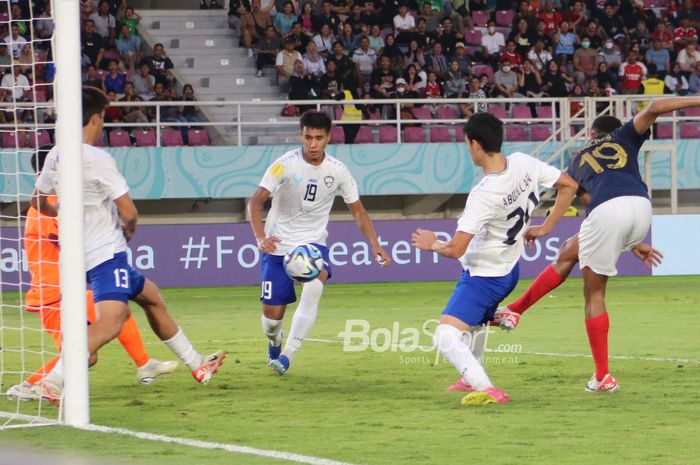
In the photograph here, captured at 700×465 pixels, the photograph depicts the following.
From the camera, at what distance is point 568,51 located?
2648 centimetres

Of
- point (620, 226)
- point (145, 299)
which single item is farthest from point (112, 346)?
point (620, 226)

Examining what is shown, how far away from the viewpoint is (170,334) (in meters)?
8.71

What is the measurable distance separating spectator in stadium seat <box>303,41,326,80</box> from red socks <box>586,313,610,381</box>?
16187 mm

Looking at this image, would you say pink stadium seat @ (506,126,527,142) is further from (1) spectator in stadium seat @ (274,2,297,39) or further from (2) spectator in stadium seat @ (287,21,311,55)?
(1) spectator in stadium seat @ (274,2,297,39)

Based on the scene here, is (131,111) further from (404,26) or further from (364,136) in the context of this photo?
(404,26)

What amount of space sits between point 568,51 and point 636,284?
7.98 m

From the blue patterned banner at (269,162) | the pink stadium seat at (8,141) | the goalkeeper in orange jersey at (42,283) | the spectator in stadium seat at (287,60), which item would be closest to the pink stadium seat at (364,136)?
the blue patterned banner at (269,162)

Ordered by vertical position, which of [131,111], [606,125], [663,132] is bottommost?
[663,132]

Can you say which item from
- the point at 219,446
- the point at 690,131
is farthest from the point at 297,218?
the point at 690,131

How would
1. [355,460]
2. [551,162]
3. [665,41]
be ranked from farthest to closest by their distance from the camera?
[665,41]
[551,162]
[355,460]

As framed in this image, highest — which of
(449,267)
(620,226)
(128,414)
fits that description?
(620,226)

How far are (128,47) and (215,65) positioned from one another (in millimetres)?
2191

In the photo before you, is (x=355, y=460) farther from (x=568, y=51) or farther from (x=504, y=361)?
(x=568, y=51)

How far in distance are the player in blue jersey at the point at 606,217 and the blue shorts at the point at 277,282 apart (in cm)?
214
